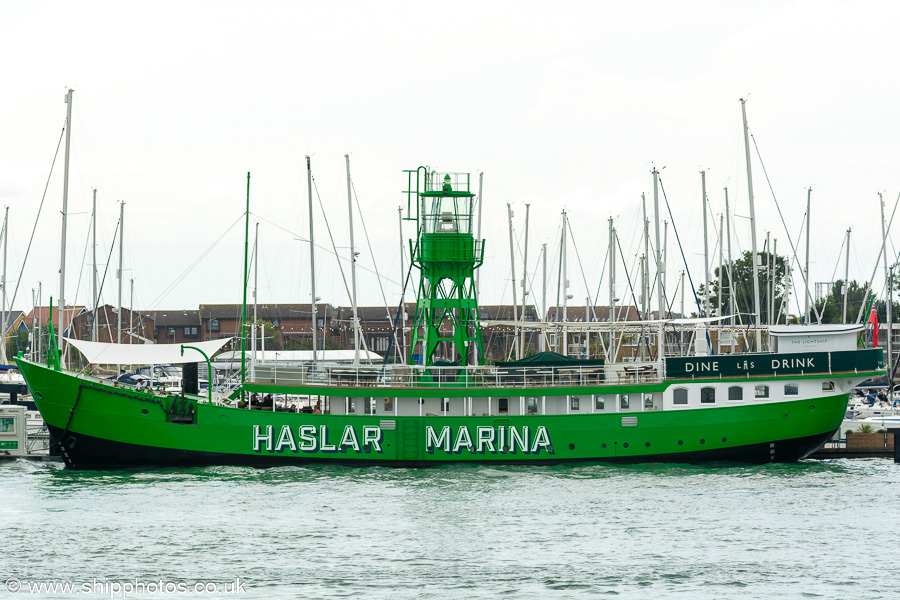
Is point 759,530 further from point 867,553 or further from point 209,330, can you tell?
point 209,330

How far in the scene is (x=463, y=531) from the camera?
92.6 feet

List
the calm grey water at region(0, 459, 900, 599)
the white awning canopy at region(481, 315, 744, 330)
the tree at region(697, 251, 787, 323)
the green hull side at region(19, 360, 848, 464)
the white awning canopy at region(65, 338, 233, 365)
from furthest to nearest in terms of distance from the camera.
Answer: the tree at region(697, 251, 787, 323) < the white awning canopy at region(65, 338, 233, 365) < the white awning canopy at region(481, 315, 744, 330) < the green hull side at region(19, 360, 848, 464) < the calm grey water at region(0, 459, 900, 599)

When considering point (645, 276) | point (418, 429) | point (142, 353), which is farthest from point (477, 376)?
point (645, 276)

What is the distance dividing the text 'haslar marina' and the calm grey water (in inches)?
37.8

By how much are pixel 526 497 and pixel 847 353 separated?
44.3ft

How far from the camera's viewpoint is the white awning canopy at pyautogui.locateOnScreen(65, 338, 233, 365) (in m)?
40.2

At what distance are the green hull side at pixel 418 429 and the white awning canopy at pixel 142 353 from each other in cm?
191

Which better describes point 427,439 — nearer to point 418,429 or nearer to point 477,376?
point 418,429

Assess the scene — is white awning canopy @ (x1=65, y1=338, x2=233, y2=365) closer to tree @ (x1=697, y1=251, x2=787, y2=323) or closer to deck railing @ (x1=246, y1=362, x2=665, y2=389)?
deck railing @ (x1=246, y1=362, x2=665, y2=389)

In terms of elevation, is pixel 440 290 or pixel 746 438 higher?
pixel 440 290

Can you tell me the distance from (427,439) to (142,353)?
35.1 feet

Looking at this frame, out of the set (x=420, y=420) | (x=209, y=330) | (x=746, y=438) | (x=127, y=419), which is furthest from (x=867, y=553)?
(x=209, y=330)

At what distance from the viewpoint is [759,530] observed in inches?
1120

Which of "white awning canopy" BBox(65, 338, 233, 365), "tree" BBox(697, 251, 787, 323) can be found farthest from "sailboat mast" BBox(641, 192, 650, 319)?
"white awning canopy" BBox(65, 338, 233, 365)
